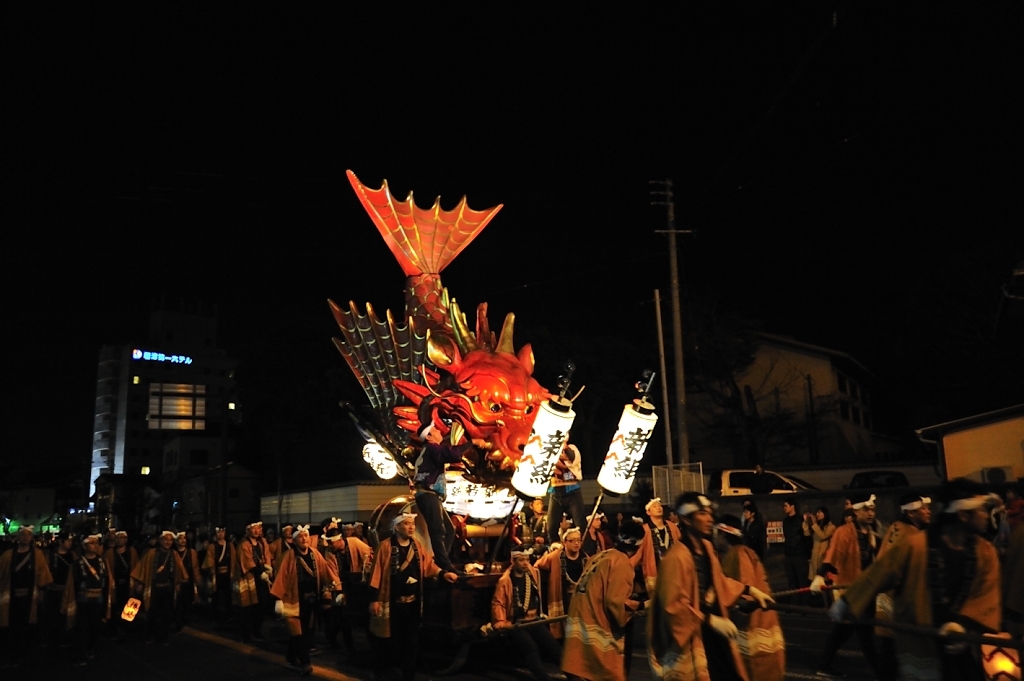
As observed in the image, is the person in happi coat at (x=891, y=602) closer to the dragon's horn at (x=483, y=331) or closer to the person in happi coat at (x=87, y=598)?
the dragon's horn at (x=483, y=331)

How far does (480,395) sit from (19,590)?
7003 mm

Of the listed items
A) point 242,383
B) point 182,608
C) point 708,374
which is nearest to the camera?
point 182,608

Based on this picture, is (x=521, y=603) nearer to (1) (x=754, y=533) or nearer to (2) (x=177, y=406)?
(1) (x=754, y=533)

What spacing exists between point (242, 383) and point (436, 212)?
85.1ft

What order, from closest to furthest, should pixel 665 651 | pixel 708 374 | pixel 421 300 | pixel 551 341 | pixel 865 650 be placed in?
1. pixel 665 651
2. pixel 865 650
3. pixel 421 300
4. pixel 708 374
5. pixel 551 341

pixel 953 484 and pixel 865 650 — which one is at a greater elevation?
pixel 953 484

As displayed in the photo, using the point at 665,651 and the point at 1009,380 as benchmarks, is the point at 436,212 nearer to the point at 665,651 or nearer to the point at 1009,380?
the point at 665,651

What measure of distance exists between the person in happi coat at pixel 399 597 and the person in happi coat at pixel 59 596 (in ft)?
18.4

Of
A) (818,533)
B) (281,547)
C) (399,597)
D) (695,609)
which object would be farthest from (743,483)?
(695,609)

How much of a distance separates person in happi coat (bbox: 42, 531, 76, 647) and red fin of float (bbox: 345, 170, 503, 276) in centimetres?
640

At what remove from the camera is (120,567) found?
13719 mm

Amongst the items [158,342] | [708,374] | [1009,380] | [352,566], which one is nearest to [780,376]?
[708,374]

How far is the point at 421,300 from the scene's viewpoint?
1258cm

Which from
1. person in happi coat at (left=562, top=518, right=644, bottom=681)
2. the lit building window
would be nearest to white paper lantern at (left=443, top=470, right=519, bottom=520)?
person in happi coat at (left=562, top=518, right=644, bottom=681)
